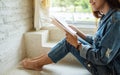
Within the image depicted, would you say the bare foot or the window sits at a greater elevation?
the window

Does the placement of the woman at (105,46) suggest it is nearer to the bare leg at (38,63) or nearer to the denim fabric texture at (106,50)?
the denim fabric texture at (106,50)

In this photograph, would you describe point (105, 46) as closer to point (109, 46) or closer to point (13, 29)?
point (109, 46)

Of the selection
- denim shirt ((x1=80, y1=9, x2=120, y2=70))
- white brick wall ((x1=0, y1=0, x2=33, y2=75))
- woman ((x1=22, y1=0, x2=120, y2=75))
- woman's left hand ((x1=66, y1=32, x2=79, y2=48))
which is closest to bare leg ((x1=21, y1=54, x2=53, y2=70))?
white brick wall ((x1=0, y1=0, x2=33, y2=75))

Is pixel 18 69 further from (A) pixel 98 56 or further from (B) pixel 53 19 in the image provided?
(A) pixel 98 56

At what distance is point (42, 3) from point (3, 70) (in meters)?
0.85

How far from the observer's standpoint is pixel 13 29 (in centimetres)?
179

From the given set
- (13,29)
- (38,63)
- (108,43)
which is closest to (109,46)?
(108,43)

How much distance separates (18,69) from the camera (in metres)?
1.77

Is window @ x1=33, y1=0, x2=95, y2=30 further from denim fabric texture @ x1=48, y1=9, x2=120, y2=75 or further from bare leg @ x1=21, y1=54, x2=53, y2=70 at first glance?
denim fabric texture @ x1=48, y1=9, x2=120, y2=75

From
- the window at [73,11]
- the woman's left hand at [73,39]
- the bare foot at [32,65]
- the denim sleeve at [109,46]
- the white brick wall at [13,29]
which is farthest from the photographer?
the window at [73,11]

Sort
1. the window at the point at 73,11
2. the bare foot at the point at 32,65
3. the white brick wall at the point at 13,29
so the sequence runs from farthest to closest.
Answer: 1. the window at the point at 73,11
2. the bare foot at the point at 32,65
3. the white brick wall at the point at 13,29

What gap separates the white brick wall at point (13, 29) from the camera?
5.33 ft

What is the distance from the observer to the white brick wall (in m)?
1.62

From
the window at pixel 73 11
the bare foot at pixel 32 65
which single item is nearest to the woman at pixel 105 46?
the bare foot at pixel 32 65
